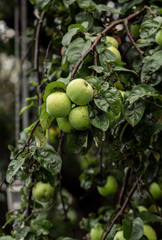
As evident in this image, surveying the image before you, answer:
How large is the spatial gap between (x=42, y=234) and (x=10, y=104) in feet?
7.81

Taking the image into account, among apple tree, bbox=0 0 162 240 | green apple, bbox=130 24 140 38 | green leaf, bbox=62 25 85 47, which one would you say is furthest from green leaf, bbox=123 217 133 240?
green apple, bbox=130 24 140 38

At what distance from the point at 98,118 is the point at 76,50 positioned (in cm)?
19

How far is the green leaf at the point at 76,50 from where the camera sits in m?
0.67

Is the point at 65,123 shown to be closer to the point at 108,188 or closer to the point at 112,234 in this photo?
the point at 112,234

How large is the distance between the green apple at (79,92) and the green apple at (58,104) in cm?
1

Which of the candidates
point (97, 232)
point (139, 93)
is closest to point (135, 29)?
point (139, 93)

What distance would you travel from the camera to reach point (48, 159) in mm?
622

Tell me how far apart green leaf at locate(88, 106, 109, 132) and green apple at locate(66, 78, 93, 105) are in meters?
0.02

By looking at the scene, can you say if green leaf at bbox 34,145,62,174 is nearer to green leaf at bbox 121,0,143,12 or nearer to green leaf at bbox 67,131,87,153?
green leaf at bbox 67,131,87,153

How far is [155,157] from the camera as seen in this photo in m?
0.87

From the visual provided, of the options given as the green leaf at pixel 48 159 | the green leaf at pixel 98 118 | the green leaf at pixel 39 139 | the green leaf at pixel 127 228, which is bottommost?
the green leaf at pixel 127 228

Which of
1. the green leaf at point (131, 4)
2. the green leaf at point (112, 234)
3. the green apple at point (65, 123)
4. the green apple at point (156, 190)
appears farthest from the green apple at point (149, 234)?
the green leaf at point (131, 4)

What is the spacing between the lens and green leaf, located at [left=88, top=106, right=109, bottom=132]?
563mm

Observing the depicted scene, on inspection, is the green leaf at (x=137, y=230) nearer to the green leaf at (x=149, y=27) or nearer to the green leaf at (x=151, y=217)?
the green leaf at (x=151, y=217)
